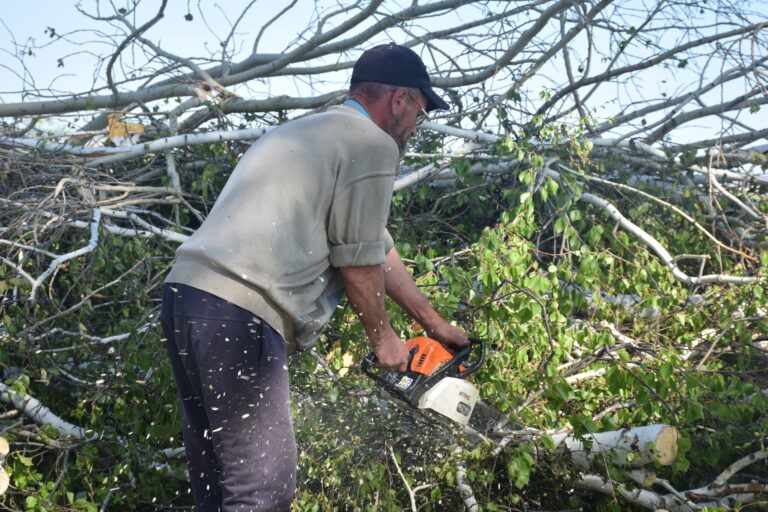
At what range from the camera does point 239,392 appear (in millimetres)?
2740

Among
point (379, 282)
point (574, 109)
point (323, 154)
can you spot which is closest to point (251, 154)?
point (323, 154)

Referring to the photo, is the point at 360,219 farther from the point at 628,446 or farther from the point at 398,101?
the point at 628,446

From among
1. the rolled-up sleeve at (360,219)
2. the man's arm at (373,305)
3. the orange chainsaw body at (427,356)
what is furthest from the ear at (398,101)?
the orange chainsaw body at (427,356)

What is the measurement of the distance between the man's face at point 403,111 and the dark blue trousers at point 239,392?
851mm

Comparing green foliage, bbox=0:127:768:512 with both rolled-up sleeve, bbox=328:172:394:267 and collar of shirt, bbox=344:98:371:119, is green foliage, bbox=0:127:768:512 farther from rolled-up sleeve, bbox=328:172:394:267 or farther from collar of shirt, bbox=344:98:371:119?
collar of shirt, bbox=344:98:371:119

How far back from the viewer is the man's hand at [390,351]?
3.02 metres

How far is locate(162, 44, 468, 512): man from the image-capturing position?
2.74 m

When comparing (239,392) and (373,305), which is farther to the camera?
(373,305)

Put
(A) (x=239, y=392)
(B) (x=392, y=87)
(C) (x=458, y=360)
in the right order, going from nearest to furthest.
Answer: (A) (x=239, y=392)
(B) (x=392, y=87)
(C) (x=458, y=360)

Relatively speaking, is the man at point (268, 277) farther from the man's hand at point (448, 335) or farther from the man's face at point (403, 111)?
the man's hand at point (448, 335)

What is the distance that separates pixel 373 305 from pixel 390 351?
0.70 ft

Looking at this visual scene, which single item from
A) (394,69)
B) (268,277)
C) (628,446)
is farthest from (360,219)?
(628,446)

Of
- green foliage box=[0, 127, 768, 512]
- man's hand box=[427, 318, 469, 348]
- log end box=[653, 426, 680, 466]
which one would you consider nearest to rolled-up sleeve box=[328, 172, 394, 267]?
man's hand box=[427, 318, 469, 348]

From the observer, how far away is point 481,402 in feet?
12.8
